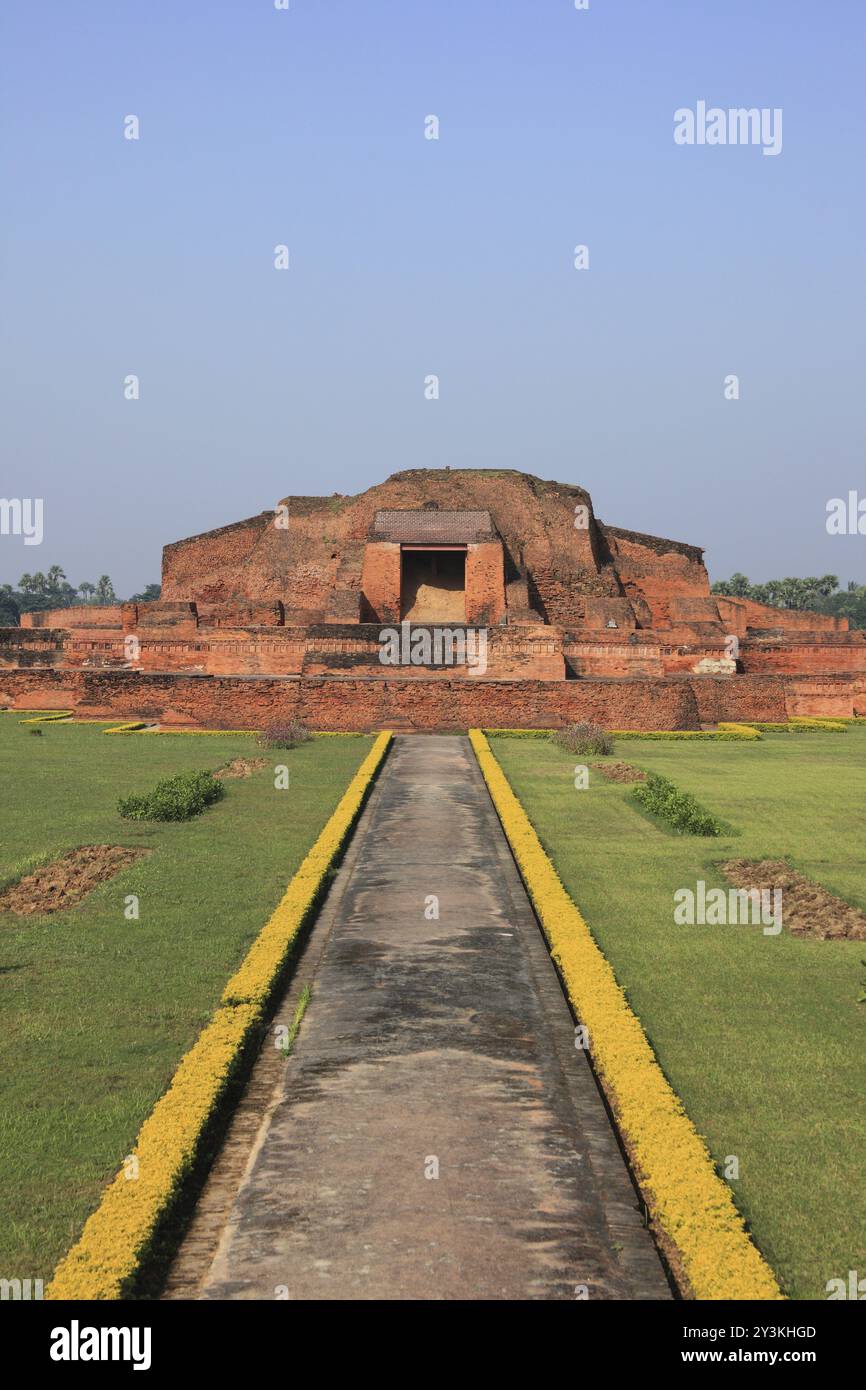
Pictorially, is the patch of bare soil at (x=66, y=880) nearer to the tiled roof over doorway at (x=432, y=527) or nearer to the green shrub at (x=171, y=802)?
the green shrub at (x=171, y=802)

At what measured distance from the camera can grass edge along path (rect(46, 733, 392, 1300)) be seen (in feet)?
9.15

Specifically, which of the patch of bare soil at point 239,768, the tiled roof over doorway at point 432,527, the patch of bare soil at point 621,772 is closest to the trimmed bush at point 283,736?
the patch of bare soil at point 239,768

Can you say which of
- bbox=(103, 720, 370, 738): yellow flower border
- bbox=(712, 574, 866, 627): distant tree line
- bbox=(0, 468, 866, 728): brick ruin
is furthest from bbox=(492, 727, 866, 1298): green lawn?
bbox=(712, 574, 866, 627): distant tree line

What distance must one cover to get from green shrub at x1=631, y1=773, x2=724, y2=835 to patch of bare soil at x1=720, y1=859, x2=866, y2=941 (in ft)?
3.55

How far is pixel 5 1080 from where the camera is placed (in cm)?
402

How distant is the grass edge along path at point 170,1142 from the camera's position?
279cm

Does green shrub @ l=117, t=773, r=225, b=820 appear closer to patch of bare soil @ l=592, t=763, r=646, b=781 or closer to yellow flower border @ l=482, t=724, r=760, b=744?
patch of bare soil @ l=592, t=763, r=646, b=781

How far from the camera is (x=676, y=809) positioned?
9352 millimetres

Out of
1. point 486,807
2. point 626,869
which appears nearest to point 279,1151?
point 626,869

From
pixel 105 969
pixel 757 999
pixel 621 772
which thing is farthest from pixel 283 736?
pixel 757 999

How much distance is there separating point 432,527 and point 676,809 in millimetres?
16928
